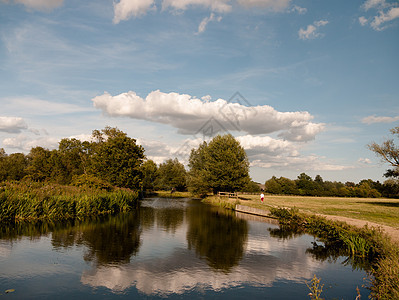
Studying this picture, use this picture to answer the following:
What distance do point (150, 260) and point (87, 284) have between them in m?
3.90

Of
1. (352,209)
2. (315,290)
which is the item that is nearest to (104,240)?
(315,290)

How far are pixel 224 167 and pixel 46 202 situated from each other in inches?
1499

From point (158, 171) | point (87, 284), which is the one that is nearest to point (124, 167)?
point (87, 284)

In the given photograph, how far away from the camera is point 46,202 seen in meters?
23.7

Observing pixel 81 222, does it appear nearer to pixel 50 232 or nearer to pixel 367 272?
pixel 50 232

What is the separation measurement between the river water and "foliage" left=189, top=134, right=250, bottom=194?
117 ft

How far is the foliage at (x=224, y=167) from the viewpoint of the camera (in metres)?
56.7

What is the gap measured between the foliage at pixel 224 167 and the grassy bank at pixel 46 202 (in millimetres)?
29463

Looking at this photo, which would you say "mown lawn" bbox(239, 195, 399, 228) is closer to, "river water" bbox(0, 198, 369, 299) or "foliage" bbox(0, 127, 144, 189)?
"river water" bbox(0, 198, 369, 299)

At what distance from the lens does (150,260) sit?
13797mm

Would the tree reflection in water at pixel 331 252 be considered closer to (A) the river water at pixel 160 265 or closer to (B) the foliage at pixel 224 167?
(A) the river water at pixel 160 265

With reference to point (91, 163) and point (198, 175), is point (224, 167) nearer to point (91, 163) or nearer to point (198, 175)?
point (198, 175)

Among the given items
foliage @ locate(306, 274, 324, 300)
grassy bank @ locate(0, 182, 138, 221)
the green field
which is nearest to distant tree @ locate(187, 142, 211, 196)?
the green field

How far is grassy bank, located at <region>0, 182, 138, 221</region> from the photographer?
2141cm
